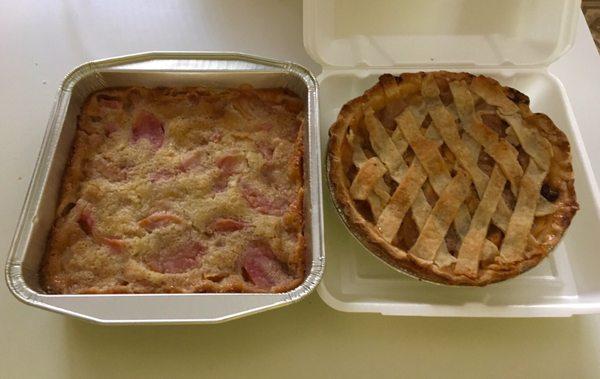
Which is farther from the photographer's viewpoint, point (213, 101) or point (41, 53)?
point (41, 53)

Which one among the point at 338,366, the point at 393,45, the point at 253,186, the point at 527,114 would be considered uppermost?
the point at 393,45

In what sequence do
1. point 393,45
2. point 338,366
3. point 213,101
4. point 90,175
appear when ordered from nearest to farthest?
point 338,366
point 90,175
point 213,101
point 393,45

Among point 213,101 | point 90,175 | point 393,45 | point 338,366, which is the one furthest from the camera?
point 393,45

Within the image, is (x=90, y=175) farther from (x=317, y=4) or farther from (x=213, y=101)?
(x=317, y=4)

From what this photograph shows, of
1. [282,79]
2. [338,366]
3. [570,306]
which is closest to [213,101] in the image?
[282,79]

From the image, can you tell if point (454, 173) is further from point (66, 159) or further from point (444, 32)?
point (66, 159)

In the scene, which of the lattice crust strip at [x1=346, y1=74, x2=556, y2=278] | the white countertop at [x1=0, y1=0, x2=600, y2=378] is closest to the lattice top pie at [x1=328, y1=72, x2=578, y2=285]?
the lattice crust strip at [x1=346, y1=74, x2=556, y2=278]
